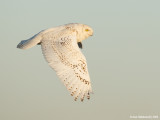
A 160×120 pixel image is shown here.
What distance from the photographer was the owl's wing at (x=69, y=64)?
45.9 ft

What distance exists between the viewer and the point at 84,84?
14344mm

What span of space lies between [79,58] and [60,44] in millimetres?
1028

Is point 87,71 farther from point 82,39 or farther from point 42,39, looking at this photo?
point 82,39

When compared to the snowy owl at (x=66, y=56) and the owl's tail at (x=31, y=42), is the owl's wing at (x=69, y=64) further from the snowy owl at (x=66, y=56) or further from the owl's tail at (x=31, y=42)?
the owl's tail at (x=31, y=42)

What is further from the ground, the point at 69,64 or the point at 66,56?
the point at 66,56

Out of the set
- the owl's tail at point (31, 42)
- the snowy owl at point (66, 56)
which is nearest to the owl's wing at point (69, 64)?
the snowy owl at point (66, 56)

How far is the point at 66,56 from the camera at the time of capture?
1487 cm

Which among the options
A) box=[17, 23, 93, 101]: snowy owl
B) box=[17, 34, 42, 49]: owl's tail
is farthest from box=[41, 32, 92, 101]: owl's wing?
box=[17, 34, 42, 49]: owl's tail

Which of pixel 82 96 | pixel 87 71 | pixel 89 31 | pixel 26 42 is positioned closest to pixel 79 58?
pixel 87 71

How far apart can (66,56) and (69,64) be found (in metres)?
0.39

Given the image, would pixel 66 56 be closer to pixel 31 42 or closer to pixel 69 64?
pixel 69 64

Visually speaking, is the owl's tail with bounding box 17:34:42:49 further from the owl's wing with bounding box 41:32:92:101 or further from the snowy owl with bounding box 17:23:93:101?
the owl's wing with bounding box 41:32:92:101

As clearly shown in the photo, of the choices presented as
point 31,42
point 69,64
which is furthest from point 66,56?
point 31,42

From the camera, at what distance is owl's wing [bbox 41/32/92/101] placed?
14000mm
